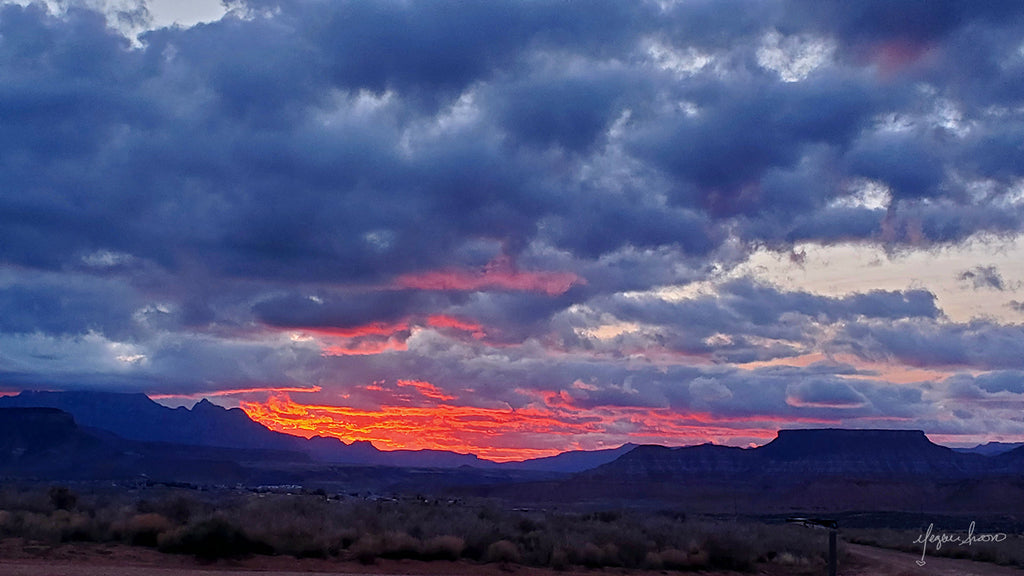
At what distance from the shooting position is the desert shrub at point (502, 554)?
3056cm

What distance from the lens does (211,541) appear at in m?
27.6

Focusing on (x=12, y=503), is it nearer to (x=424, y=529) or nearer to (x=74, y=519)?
(x=74, y=519)

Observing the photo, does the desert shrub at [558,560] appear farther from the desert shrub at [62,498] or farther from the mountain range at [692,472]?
the mountain range at [692,472]

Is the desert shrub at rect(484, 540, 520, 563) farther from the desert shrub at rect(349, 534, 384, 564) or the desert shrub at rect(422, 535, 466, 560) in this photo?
the desert shrub at rect(349, 534, 384, 564)

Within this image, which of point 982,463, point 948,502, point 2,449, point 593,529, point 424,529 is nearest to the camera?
point 424,529

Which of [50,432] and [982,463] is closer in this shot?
[50,432]

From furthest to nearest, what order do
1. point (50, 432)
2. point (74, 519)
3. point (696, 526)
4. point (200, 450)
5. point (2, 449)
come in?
1. point (200, 450)
2. point (50, 432)
3. point (2, 449)
4. point (696, 526)
5. point (74, 519)

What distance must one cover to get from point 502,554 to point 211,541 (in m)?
9.06

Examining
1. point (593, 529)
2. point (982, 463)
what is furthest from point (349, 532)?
point (982, 463)

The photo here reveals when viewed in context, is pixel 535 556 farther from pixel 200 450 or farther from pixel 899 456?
pixel 200 450

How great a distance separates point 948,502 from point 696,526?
93072mm

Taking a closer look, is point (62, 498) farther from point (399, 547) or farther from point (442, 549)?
point (442, 549)

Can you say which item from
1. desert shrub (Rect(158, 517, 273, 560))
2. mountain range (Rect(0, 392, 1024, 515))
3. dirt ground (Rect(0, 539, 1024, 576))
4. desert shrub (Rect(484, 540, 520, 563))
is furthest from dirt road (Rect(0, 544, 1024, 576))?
A: mountain range (Rect(0, 392, 1024, 515))

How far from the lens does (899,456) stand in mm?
165000
